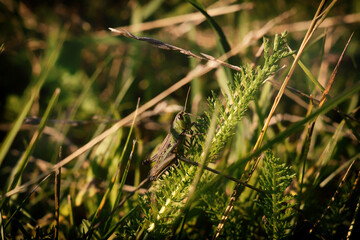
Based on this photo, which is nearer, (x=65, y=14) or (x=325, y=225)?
(x=325, y=225)

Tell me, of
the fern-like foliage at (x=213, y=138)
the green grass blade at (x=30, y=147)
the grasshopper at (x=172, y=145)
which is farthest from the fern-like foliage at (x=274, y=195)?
the green grass blade at (x=30, y=147)

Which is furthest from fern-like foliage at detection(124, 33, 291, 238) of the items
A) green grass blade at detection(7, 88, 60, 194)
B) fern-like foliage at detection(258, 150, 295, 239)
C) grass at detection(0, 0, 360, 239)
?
green grass blade at detection(7, 88, 60, 194)

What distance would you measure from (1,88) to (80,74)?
61cm

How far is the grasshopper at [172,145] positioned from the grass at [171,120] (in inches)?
0.9

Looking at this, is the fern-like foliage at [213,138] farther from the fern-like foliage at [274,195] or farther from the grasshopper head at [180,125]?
the fern-like foliage at [274,195]

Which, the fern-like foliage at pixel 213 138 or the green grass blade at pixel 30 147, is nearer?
the fern-like foliage at pixel 213 138

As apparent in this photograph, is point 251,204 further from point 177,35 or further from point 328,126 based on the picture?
point 177,35

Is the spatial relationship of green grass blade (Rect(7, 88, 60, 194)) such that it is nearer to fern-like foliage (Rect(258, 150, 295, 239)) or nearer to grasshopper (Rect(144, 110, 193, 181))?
grasshopper (Rect(144, 110, 193, 181))

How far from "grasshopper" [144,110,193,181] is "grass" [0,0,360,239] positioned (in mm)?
22

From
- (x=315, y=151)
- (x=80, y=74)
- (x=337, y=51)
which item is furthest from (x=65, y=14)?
Answer: (x=337, y=51)

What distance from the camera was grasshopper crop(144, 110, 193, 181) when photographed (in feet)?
2.10

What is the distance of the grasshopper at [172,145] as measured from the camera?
0.64 m

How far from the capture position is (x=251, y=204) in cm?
92

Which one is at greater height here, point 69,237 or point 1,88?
point 1,88
